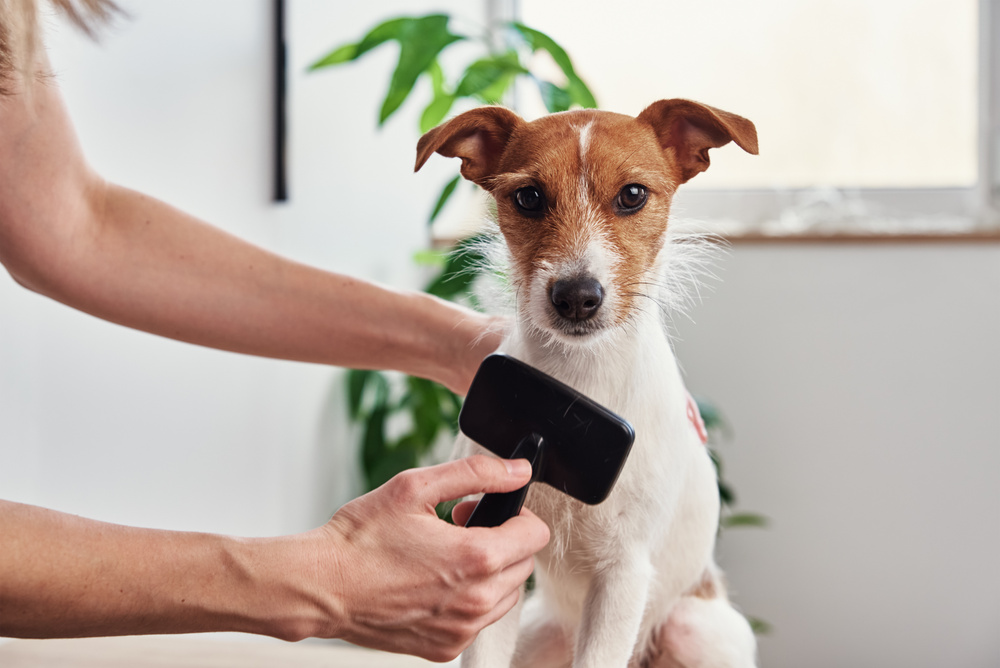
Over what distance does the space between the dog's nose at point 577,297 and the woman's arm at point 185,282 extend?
0.69 feet

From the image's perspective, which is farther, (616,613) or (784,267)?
(784,267)

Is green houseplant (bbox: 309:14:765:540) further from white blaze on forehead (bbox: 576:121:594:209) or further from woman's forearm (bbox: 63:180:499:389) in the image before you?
white blaze on forehead (bbox: 576:121:594:209)

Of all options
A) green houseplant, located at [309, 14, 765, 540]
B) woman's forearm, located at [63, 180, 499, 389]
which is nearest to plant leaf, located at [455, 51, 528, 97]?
green houseplant, located at [309, 14, 765, 540]

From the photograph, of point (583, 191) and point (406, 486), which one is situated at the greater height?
point (583, 191)

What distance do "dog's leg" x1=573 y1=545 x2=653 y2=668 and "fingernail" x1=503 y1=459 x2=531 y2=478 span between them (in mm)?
194

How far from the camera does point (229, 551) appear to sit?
0.58 meters

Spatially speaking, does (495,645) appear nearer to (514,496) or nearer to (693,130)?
(514,496)

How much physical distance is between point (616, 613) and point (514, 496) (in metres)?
0.20

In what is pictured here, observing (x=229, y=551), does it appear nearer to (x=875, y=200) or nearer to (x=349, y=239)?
(x=349, y=239)

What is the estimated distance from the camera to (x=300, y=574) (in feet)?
1.92

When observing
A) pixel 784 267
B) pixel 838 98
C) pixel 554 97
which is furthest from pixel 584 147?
pixel 838 98

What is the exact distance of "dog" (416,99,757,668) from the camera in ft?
2.36

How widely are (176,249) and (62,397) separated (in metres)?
0.35

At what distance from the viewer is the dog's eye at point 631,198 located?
75cm
